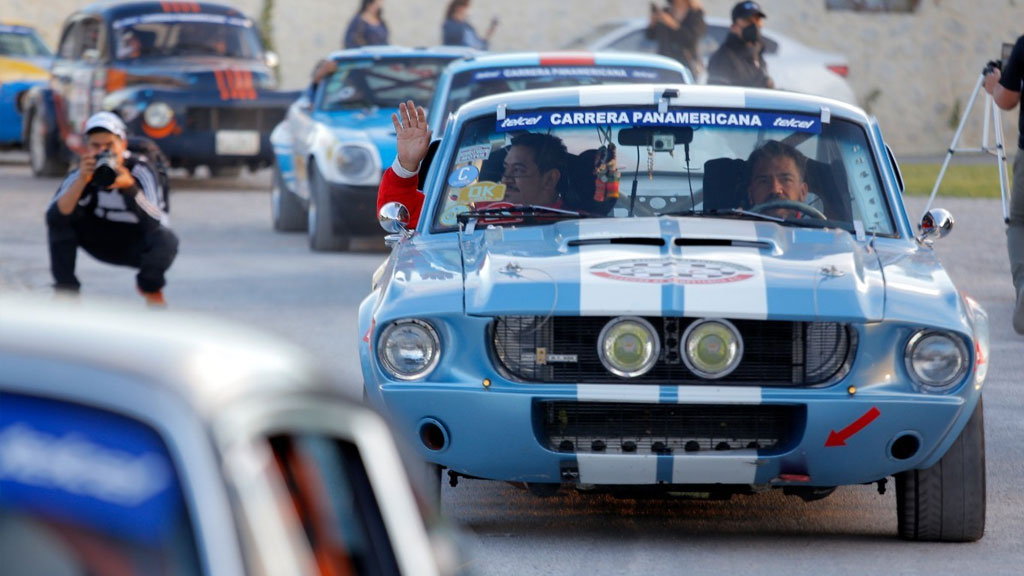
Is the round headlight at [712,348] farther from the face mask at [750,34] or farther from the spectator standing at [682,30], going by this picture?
the spectator standing at [682,30]

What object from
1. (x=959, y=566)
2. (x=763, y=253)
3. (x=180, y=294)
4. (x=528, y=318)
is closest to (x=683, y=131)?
(x=763, y=253)

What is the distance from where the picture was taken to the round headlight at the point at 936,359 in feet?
17.6

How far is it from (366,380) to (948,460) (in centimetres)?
164

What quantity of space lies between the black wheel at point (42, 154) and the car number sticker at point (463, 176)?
48.3ft

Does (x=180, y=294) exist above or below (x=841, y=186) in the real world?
below

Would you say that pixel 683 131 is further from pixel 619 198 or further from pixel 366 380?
pixel 366 380

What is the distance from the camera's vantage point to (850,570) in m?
5.34

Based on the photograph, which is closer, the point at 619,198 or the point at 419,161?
the point at 619,198

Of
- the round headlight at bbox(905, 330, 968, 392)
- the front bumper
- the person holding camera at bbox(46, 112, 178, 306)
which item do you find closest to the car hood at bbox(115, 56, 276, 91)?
the person holding camera at bbox(46, 112, 178, 306)

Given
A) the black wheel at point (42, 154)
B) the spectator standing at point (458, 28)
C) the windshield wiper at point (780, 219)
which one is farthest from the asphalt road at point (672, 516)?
the black wheel at point (42, 154)

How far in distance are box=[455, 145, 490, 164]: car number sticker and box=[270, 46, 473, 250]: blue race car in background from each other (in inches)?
268

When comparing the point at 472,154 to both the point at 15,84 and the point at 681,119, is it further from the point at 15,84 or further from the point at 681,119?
the point at 15,84

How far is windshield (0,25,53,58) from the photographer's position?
2347 cm

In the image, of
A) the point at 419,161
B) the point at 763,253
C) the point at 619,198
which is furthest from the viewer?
the point at 419,161
